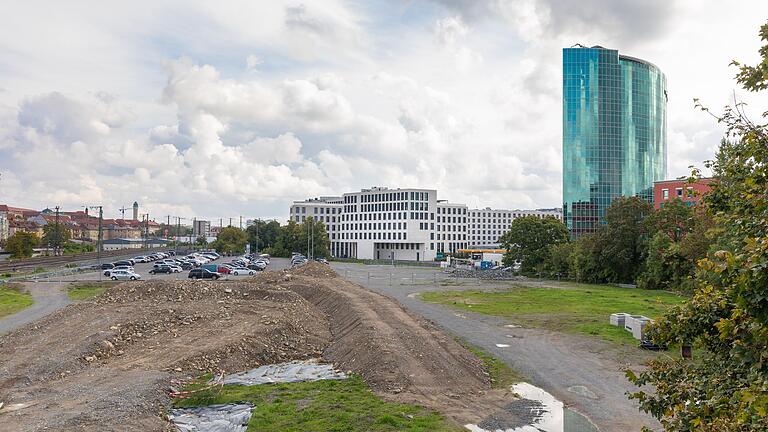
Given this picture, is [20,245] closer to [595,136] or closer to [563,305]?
[563,305]

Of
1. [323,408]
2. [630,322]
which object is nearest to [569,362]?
[630,322]

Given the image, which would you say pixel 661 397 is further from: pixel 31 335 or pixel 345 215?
pixel 345 215

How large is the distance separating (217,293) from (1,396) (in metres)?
25.7

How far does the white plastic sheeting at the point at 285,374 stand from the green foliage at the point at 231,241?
12235 centimetres

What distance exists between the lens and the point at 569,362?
2481 cm

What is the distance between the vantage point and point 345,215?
160625 millimetres

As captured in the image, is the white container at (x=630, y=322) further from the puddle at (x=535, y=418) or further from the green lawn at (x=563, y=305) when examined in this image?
the puddle at (x=535, y=418)

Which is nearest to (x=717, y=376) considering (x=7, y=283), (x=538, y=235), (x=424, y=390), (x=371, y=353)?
(x=424, y=390)

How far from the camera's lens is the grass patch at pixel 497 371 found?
2122cm

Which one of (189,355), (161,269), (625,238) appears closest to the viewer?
(189,355)

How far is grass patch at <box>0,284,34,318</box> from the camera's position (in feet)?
132

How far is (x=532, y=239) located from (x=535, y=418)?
73814 millimetres

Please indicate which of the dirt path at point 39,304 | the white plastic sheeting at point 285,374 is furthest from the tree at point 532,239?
the white plastic sheeting at point 285,374

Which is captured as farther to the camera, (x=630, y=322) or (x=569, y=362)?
(x=630, y=322)
